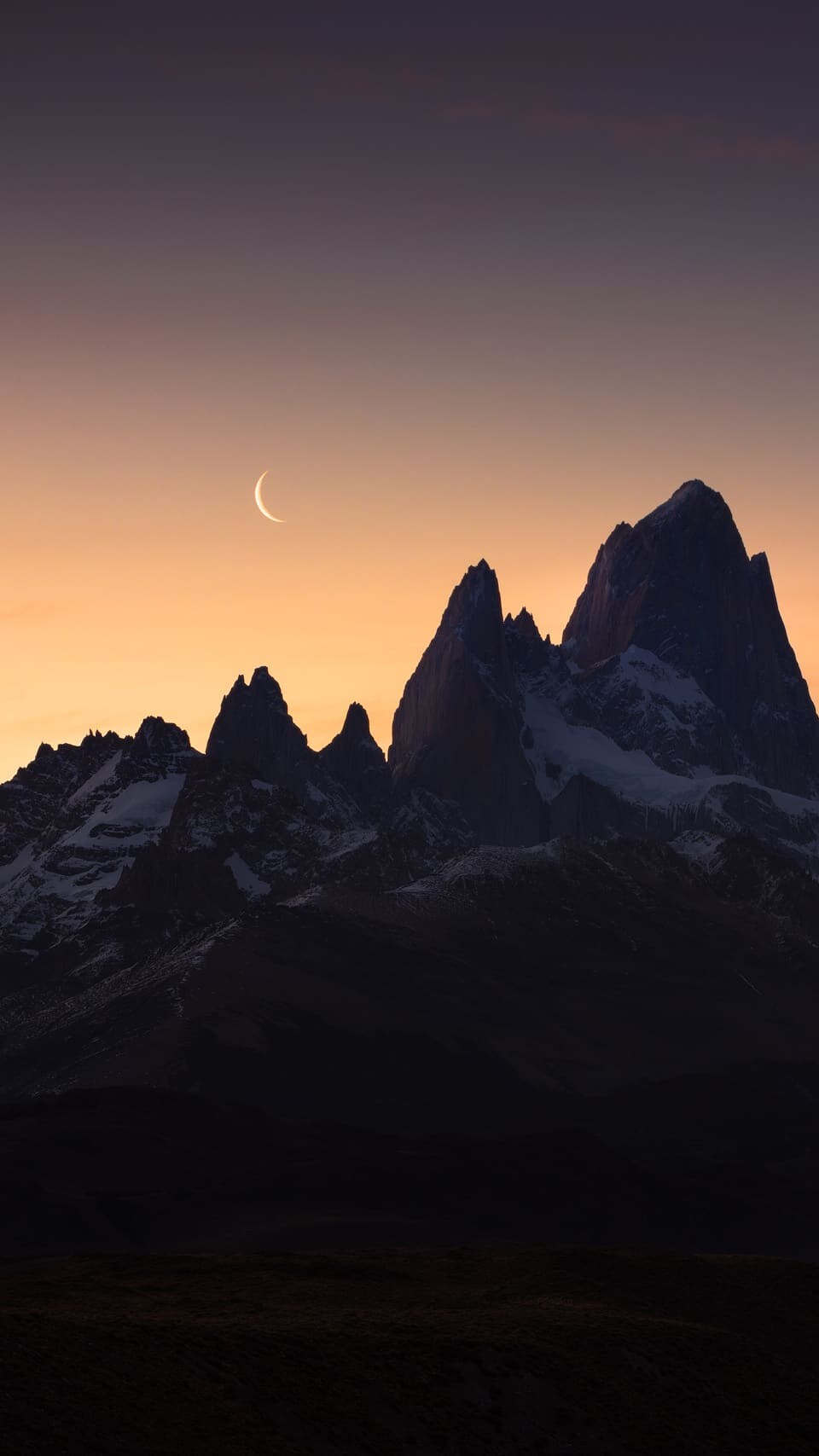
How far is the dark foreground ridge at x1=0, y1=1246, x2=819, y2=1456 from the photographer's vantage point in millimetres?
110188

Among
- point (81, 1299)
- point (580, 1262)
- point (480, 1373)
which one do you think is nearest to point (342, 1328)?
point (480, 1373)

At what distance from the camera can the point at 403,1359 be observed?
123812mm

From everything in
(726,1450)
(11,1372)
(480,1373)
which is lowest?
(726,1450)

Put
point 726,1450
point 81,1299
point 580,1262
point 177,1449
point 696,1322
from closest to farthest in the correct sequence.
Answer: point 177,1449, point 726,1450, point 81,1299, point 696,1322, point 580,1262

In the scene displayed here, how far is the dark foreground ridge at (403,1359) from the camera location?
362ft

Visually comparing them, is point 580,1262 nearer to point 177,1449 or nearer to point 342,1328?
point 342,1328

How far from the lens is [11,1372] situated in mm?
107500

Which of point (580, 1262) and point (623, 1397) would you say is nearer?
point (623, 1397)

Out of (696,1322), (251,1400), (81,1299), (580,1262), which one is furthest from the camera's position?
(580,1262)

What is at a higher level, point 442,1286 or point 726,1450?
point 442,1286

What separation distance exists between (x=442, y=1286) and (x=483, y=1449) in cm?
3610

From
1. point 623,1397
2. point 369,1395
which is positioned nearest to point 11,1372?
point 369,1395

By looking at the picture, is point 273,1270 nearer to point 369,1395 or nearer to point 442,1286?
point 442,1286

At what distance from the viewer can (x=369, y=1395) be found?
119 meters
